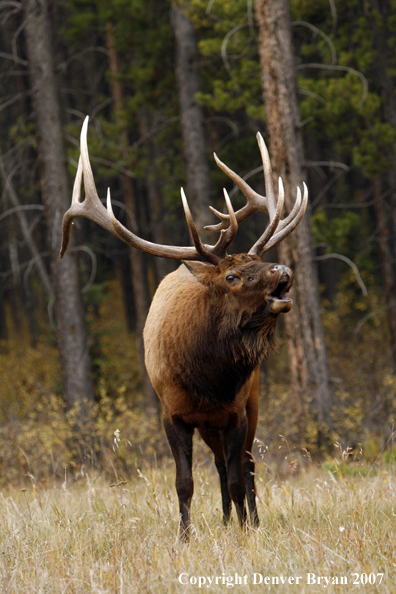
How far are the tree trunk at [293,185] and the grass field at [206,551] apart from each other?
3.56 meters

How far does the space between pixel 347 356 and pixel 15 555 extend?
11.8m

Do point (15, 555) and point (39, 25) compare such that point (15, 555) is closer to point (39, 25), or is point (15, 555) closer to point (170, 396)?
point (170, 396)

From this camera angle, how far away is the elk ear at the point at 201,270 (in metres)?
4.42

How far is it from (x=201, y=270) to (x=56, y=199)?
5870mm

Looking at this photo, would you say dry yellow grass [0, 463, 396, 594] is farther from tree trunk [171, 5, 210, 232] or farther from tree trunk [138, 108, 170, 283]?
tree trunk [138, 108, 170, 283]

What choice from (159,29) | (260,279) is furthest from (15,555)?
(159,29)

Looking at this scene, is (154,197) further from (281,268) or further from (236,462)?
(281,268)

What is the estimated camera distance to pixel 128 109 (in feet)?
41.4

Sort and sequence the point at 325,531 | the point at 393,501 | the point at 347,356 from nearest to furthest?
the point at 325,531
the point at 393,501
the point at 347,356

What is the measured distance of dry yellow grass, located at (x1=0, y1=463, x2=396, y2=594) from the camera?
3035mm

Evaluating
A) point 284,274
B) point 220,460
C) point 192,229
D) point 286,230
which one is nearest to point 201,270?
point 192,229

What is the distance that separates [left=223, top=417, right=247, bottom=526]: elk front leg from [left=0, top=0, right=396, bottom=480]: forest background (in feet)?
8.35

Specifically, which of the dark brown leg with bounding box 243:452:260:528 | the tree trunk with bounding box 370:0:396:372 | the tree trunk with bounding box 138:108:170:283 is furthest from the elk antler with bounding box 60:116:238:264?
the tree trunk with bounding box 138:108:170:283

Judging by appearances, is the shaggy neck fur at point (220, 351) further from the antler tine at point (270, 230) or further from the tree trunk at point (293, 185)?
the tree trunk at point (293, 185)
